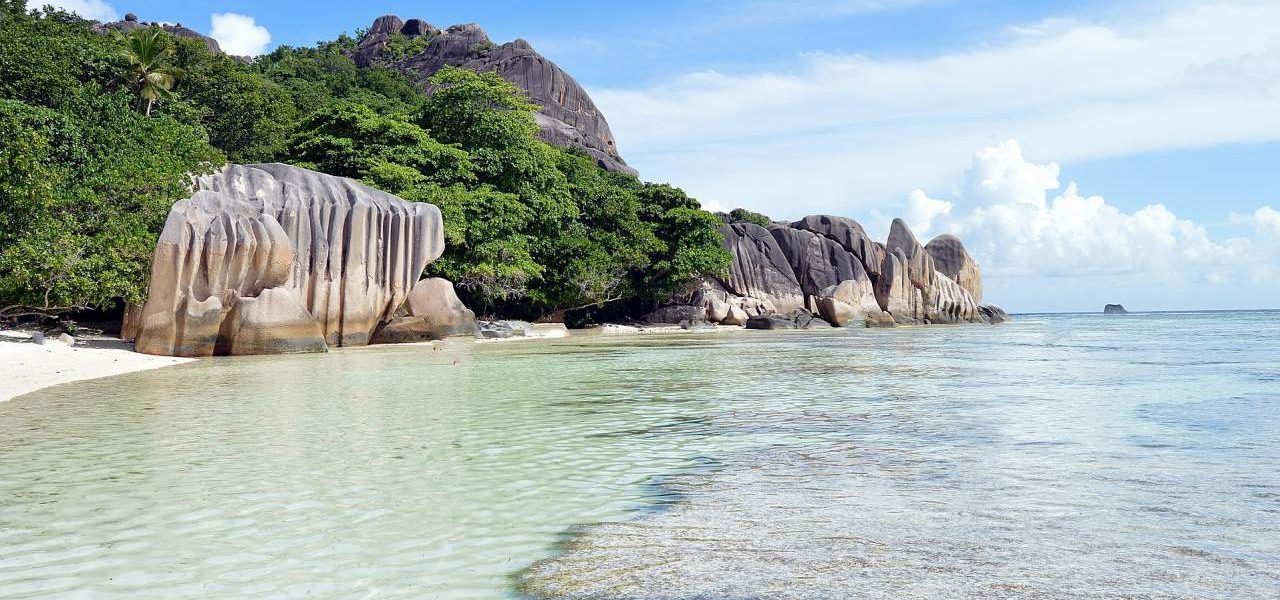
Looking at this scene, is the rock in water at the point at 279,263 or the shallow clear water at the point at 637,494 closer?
the shallow clear water at the point at 637,494

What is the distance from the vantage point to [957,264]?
5628 centimetres

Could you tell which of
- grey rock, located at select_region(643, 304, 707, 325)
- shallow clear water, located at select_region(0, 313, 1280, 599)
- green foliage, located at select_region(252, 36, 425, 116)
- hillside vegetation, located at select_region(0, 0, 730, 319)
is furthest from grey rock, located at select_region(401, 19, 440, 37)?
shallow clear water, located at select_region(0, 313, 1280, 599)

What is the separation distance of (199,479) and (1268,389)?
11966 mm

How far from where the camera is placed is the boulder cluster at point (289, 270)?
54.7 ft

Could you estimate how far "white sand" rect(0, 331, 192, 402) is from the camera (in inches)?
446

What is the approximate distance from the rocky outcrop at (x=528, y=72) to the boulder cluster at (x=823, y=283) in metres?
18.5

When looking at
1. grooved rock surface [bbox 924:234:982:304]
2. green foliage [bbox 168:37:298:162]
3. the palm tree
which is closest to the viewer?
the palm tree

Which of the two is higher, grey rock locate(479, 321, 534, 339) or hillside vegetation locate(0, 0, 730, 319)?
hillside vegetation locate(0, 0, 730, 319)

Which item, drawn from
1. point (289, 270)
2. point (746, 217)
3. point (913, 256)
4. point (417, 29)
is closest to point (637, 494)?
point (289, 270)

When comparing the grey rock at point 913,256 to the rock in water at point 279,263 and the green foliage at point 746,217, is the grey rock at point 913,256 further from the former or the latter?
the rock in water at point 279,263

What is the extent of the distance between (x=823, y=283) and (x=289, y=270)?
3338cm

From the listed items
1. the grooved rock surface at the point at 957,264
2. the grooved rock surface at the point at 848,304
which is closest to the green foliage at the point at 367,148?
the grooved rock surface at the point at 848,304

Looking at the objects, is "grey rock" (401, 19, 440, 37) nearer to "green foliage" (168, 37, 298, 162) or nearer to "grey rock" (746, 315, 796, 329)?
"green foliage" (168, 37, 298, 162)

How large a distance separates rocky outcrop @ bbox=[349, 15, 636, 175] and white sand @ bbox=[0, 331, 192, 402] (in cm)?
4793
